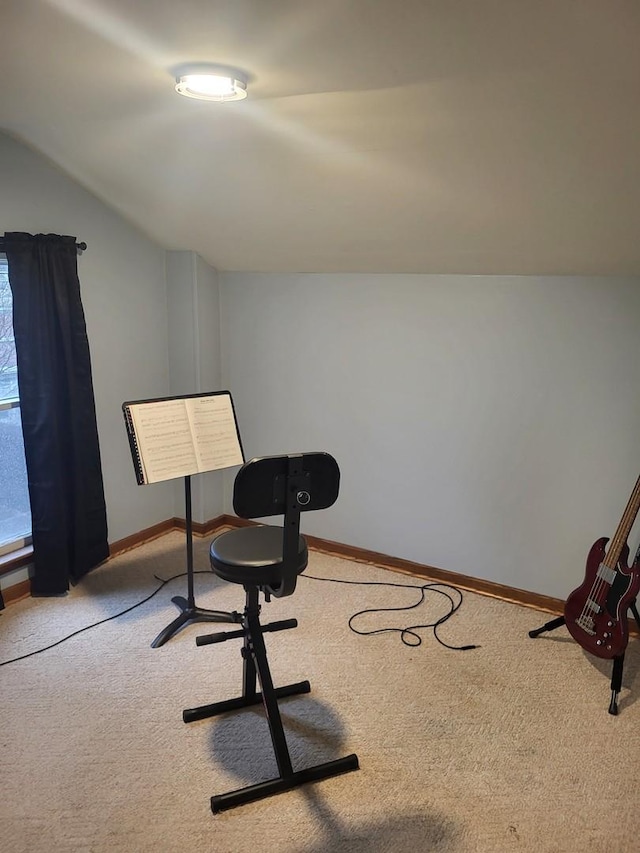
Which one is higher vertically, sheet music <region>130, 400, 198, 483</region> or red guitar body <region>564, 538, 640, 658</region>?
sheet music <region>130, 400, 198, 483</region>

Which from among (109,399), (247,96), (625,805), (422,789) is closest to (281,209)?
(247,96)

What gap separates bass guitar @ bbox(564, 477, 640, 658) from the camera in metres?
2.49

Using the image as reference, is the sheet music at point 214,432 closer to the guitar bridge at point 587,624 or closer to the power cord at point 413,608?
the power cord at point 413,608

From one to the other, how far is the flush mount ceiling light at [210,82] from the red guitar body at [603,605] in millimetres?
2070

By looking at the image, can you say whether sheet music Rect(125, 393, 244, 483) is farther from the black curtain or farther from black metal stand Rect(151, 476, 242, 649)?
the black curtain

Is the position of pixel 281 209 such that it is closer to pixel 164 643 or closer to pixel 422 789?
pixel 164 643

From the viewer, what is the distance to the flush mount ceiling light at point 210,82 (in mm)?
1839

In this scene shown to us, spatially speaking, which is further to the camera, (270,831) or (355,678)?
(355,678)

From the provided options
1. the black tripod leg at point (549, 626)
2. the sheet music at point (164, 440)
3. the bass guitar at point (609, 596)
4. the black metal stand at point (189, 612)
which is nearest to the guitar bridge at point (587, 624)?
the bass guitar at point (609, 596)

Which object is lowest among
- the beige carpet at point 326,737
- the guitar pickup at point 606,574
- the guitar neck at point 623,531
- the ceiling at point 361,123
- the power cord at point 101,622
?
the beige carpet at point 326,737

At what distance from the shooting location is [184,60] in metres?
1.81

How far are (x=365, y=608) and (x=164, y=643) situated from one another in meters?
0.92

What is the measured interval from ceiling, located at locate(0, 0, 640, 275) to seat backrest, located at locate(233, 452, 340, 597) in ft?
3.38

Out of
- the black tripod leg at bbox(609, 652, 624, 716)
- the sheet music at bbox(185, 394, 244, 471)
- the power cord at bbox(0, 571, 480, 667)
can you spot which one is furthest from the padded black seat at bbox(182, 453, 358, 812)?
the black tripod leg at bbox(609, 652, 624, 716)
